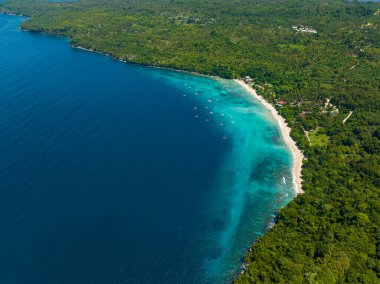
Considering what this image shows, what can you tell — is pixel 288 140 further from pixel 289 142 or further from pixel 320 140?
pixel 320 140

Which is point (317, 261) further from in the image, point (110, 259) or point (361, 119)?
point (361, 119)

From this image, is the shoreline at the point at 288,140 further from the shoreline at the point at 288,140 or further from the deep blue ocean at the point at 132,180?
the deep blue ocean at the point at 132,180

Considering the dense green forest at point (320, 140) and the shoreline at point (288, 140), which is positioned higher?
the dense green forest at point (320, 140)

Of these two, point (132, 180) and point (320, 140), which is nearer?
point (132, 180)

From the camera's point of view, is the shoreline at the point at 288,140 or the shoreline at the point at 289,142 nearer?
the shoreline at the point at 289,142

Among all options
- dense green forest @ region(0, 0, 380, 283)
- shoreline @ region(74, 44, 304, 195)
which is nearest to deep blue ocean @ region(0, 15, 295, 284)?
shoreline @ region(74, 44, 304, 195)

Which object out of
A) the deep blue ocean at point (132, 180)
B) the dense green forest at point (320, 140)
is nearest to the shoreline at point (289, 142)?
the dense green forest at point (320, 140)

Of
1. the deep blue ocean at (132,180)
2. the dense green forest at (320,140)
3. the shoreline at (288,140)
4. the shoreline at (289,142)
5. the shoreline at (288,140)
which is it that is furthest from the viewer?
the shoreline at (288,140)

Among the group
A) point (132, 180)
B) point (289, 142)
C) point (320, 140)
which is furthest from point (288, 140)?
point (132, 180)
